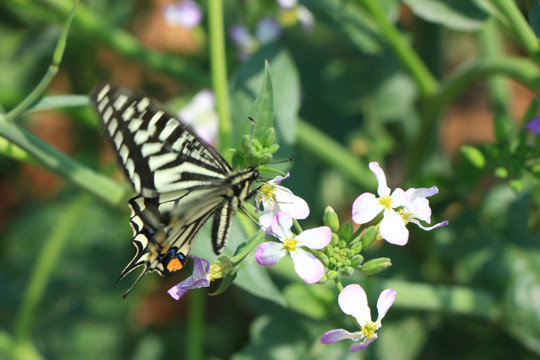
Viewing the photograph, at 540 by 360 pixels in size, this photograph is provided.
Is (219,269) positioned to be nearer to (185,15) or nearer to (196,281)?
(196,281)

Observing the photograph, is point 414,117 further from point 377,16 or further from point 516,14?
point 516,14

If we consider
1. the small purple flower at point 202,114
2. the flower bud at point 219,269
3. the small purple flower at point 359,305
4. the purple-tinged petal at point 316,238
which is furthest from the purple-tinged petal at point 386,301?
the small purple flower at point 202,114

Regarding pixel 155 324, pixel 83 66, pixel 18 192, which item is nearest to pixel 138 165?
pixel 83 66

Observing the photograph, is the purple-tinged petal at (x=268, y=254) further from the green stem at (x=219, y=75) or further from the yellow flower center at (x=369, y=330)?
the green stem at (x=219, y=75)

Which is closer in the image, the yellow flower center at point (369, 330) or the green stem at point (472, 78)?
the yellow flower center at point (369, 330)

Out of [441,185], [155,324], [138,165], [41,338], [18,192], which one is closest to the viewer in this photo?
[138,165]

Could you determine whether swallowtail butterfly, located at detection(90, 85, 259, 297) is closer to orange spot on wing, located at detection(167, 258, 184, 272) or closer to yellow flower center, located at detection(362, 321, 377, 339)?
orange spot on wing, located at detection(167, 258, 184, 272)

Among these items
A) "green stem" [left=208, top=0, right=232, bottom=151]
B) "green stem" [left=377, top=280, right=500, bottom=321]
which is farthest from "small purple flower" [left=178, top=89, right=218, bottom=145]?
"green stem" [left=377, top=280, right=500, bottom=321]
